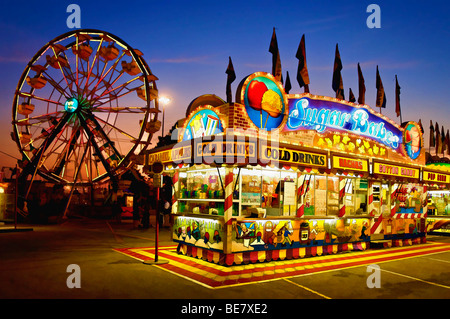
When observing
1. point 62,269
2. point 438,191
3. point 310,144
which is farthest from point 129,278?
point 438,191

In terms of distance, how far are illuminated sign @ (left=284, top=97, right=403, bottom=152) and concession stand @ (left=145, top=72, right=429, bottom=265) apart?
0.12 feet

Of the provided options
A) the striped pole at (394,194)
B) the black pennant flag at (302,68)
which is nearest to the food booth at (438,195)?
the striped pole at (394,194)

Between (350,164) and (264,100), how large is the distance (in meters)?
4.24

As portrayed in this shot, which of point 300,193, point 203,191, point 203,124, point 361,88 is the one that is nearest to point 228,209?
point 203,191

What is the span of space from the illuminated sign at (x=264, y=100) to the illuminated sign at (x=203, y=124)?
99cm

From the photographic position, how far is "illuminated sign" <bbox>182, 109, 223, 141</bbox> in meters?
10.5

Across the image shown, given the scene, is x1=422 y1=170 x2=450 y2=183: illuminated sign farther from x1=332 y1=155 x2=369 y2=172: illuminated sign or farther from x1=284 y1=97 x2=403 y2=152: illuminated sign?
x1=332 y1=155 x2=369 y2=172: illuminated sign

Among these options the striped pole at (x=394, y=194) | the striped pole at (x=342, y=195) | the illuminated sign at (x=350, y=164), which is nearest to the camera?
the illuminated sign at (x=350, y=164)

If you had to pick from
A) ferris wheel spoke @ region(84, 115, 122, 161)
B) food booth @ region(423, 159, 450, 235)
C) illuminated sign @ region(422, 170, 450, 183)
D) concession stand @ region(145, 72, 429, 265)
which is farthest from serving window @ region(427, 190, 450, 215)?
ferris wheel spoke @ region(84, 115, 122, 161)

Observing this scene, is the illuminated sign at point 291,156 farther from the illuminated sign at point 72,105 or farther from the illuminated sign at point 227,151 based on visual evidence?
the illuminated sign at point 72,105

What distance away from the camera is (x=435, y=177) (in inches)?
671

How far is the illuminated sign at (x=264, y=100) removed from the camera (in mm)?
10250

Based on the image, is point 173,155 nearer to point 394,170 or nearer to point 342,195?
point 342,195

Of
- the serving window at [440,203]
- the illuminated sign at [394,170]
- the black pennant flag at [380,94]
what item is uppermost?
the black pennant flag at [380,94]
